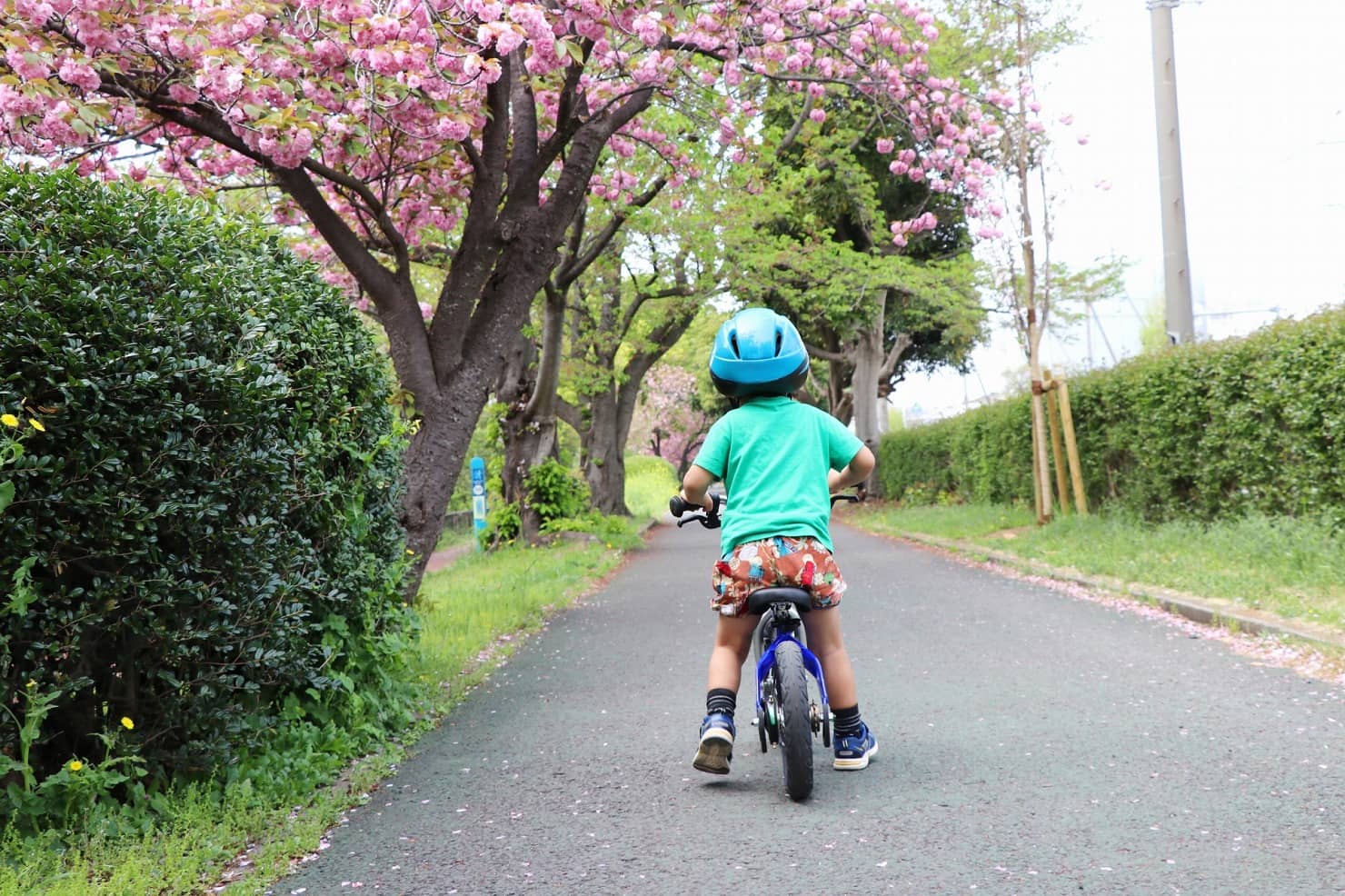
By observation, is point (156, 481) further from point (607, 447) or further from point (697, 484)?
point (607, 447)

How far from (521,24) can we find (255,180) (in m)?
5.04

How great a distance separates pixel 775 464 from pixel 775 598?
0.56m

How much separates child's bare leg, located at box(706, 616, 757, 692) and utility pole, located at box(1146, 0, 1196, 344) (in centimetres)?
914

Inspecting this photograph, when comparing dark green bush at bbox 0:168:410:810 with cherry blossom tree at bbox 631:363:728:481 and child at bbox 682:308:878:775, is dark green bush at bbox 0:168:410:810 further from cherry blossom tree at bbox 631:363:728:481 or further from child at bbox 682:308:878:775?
cherry blossom tree at bbox 631:363:728:481

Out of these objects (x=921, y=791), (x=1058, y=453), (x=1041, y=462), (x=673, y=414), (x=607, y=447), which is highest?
(x=673, y=414)

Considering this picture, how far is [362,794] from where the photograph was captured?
4.42 m

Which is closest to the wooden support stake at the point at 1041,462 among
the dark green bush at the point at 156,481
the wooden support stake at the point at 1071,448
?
the wooden support stake at the point at 1071,448

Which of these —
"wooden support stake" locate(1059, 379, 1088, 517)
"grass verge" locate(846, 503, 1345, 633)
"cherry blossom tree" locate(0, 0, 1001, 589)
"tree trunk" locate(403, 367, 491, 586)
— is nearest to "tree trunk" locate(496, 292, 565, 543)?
"cherry blossom tree" locate(0, 0, 1001, 589)

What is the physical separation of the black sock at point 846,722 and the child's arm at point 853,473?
2.91 ft

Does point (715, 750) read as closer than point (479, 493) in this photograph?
Yes

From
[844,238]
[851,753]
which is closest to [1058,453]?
[851,753]

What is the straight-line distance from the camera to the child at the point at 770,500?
165 inches

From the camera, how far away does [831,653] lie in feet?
14.4

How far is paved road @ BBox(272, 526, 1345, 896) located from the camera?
328 cm
